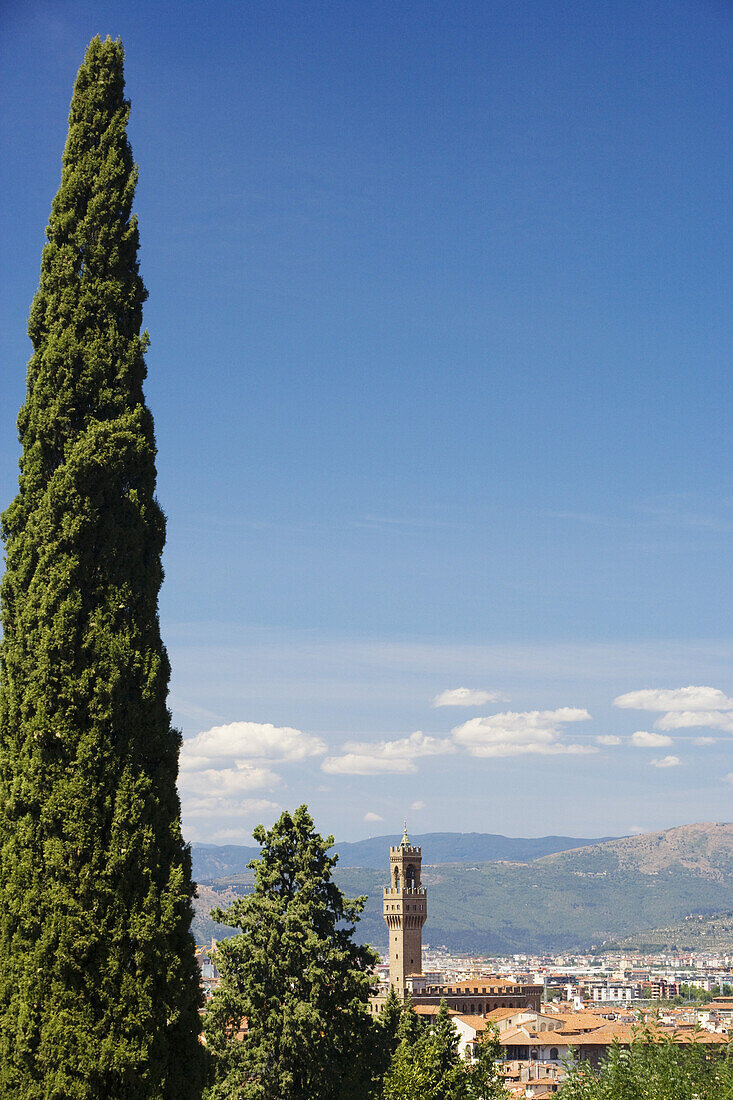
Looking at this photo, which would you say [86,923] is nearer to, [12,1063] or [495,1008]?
[12,1063]

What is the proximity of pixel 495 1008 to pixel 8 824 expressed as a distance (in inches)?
4571

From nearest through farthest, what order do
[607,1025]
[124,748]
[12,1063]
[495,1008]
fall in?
[12,1063]
[124,748]
[607,1025]
[495,1008]

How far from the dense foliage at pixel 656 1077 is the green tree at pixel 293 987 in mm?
4757

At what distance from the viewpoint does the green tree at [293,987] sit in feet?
81.0

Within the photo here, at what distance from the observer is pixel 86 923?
47.3ft

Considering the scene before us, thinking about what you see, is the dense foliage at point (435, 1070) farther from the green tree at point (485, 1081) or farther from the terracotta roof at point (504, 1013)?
the terracotta roof at point (504, 1013)

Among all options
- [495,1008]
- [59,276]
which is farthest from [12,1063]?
[495,1008]

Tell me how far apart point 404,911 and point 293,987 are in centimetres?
8993

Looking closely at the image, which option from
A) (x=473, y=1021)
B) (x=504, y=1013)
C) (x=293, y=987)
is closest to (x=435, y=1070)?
(x=293, y=987)

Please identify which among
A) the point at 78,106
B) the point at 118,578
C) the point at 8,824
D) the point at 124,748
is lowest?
the point at 8,824

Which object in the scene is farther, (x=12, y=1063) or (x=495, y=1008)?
(x=495, y=1008)

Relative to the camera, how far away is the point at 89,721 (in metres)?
15.1

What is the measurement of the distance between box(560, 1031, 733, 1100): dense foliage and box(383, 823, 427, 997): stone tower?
292 ft

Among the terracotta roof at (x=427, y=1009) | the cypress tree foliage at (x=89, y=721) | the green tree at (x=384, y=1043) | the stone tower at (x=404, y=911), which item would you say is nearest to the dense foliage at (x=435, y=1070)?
the green tree at (x=384, y=1043)
